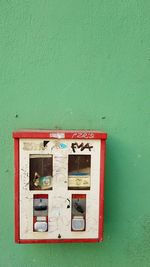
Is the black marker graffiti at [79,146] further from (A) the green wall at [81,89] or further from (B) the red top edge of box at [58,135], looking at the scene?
(A) the green wall at [81,89]

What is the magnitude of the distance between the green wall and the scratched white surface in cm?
19

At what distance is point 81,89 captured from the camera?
1.50 metres

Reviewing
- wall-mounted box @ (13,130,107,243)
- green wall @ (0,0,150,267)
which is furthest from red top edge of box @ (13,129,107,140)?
green wall @ (0,0,150,267)

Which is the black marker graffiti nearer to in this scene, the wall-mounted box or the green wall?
the wall-mounted box

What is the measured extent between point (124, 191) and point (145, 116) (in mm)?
407

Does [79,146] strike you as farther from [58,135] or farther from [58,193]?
[58,193]

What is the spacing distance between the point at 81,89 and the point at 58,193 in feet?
1.73

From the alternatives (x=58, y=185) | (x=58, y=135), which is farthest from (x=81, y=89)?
(x=58, y=185)

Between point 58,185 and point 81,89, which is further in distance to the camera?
point 81,89

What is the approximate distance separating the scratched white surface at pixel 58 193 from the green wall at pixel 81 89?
0.19m

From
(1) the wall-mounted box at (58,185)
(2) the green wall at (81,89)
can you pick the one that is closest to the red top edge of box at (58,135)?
(1) the wall-mounted box at (58,185)

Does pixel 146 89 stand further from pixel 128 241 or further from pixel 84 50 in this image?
pixel 128 241

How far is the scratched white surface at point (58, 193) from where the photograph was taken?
1338 millimetres

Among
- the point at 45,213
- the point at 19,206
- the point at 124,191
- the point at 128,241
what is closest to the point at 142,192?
the point at 124,191
